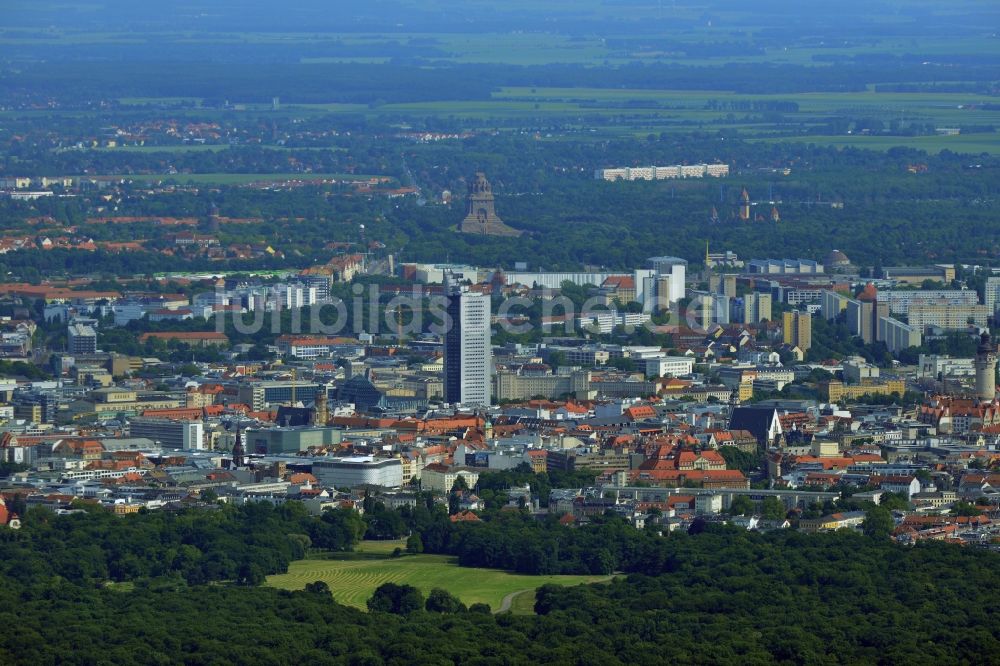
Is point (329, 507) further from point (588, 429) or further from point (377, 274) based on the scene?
point (377, 274)

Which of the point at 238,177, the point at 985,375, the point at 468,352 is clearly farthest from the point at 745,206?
the point at 985,375

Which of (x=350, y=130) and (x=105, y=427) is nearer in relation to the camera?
(x=105, y=427)

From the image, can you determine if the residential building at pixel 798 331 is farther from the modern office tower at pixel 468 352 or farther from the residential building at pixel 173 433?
the residential building at pixel 173 433

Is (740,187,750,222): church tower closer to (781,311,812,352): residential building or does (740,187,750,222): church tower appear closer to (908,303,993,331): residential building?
(908,303,993,331): residential building

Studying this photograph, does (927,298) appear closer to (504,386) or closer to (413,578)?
(504,386)

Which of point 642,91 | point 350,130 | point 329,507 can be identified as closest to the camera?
point 329,507

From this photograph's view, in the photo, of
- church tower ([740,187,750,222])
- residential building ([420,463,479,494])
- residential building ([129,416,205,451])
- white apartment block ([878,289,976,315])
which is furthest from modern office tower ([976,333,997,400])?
church tower ([740,187,750,222])

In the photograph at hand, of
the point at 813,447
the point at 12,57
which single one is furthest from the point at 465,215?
the point at 12,57
